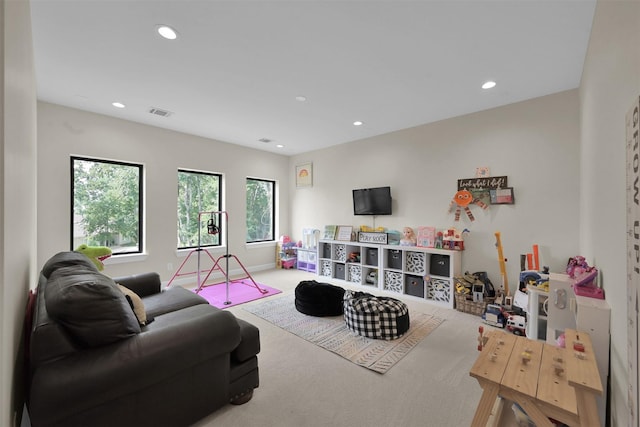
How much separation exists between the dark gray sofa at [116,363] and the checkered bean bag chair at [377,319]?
53.5 inches

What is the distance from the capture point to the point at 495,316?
9.99ft

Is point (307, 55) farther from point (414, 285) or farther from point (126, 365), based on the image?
point (414, 285)

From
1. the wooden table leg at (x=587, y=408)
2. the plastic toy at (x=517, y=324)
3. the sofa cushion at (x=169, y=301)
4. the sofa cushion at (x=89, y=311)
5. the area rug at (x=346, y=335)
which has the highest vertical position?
the sofa cushion at (x=89, y=311)

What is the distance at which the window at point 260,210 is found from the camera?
18.9ft

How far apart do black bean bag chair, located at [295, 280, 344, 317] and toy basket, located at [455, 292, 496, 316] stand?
1.57 m

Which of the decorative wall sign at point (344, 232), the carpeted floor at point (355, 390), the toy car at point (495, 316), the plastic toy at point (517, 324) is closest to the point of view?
the carpeted floor at point (355, 390)

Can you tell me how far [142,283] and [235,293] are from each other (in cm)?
165

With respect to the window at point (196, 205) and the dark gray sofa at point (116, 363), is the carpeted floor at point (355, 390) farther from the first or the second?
the window at point (196, 205)

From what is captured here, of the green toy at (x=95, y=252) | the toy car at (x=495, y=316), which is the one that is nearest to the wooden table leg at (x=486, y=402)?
the toy car at (x=495, y=316)

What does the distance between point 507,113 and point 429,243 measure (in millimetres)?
2013

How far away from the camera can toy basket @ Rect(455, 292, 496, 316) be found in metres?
3.32

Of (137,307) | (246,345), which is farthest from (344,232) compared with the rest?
(137,307)

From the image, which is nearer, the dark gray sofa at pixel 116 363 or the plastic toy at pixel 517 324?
the dark gray sofa at pixel 116 363

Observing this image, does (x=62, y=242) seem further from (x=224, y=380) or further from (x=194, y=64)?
(x=224, y=380)
